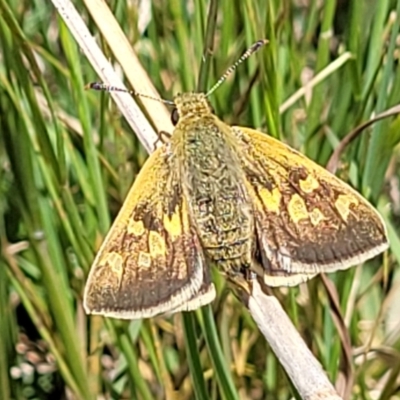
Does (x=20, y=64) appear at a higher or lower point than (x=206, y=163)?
higher

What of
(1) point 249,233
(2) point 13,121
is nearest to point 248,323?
(1) point 249,233

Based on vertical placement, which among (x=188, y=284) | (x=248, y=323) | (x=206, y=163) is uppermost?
(x=206, y=163)

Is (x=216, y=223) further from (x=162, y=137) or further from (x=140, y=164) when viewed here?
(x=140, y=164)

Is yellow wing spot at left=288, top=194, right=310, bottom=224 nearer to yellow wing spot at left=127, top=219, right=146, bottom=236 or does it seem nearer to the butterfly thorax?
the butterfly thorax

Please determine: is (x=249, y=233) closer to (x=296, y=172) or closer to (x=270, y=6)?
(x=296, y=172)

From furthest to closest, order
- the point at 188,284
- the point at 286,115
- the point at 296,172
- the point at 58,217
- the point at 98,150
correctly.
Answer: the point at 286,115, the point at 98,150, the point at 58,217, the point at 296,172, the point at 188,284

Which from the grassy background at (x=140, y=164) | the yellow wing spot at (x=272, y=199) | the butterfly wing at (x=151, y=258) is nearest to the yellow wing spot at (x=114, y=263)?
the butterfly wing at (x=151, y=258)

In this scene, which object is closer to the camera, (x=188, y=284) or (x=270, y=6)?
(x=188, y=284)
